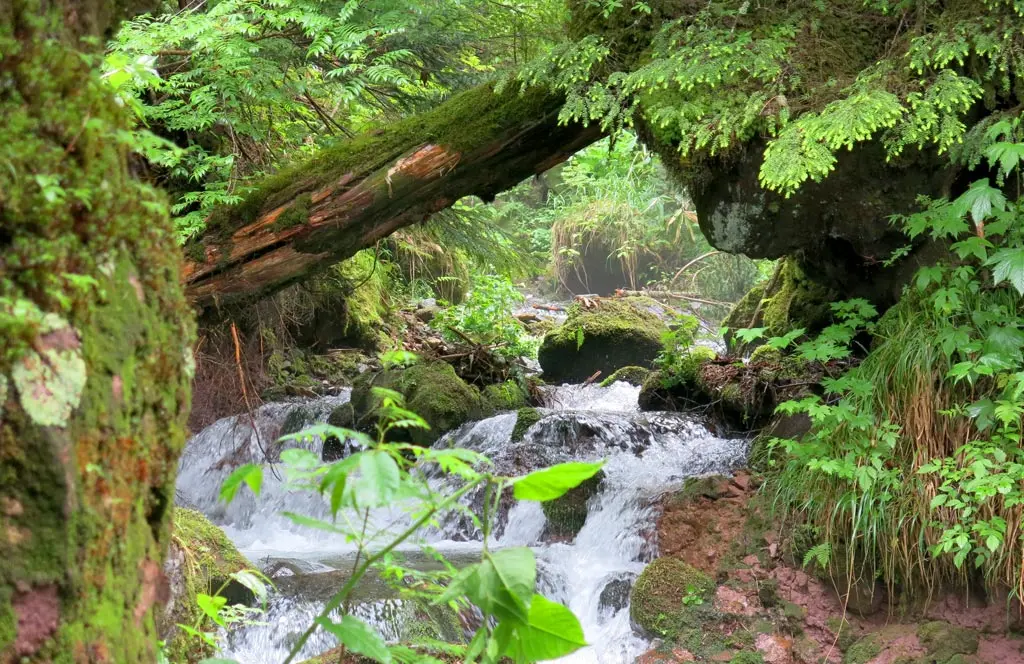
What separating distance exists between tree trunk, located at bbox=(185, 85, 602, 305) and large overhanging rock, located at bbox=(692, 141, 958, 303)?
93 cm

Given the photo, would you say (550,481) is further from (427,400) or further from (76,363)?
(427,400)

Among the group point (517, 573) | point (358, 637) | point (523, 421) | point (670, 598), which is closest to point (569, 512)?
point (523, 421)

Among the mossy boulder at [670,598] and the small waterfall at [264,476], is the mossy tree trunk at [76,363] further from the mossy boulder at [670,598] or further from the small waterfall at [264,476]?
the small waterfall at [264,476]

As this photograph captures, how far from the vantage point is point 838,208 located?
15.5ft

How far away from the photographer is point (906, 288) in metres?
4.59

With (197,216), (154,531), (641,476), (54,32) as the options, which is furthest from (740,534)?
(54,32)

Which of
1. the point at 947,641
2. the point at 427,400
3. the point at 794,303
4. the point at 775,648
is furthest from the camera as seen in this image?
the point at 427,400

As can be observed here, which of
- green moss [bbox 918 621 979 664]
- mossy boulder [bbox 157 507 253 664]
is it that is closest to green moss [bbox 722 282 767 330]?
green moss [bbox 918 621 979 664]

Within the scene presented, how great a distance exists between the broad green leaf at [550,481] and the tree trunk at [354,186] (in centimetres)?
394

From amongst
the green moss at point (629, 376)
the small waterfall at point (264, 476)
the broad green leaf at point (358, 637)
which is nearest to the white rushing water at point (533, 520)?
the small waterfall at point (264, 476)

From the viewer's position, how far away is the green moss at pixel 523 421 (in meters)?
6.93

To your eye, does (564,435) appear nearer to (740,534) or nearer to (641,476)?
(641,476)

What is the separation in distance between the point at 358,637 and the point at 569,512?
4.70 meters

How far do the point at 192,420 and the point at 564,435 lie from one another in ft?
12.1
